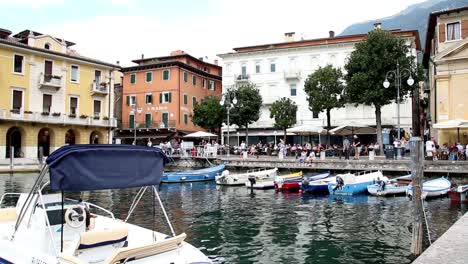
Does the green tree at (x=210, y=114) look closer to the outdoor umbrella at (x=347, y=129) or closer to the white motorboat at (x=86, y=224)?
the outdoor umbrella at (x=347, y=129)

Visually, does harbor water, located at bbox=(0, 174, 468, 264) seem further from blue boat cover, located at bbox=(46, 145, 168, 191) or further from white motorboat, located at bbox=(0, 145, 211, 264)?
blue boat cover, located at bbox=(46, 145, 168, 191)

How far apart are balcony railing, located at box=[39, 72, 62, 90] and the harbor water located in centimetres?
2245

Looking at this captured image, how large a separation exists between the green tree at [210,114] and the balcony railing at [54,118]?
426 inches

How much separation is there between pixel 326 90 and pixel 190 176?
55.2 feet

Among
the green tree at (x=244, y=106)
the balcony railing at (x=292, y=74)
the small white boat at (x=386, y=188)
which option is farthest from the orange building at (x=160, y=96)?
the small white boat at (x=386, y=188)

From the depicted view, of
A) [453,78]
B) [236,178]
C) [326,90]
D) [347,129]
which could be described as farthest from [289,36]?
[236,178]

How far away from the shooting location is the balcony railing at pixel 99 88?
5202cm

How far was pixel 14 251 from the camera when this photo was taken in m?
7.85

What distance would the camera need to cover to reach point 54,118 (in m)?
46.5

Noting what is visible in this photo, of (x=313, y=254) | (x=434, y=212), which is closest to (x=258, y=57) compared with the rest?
(x=434, y=212)

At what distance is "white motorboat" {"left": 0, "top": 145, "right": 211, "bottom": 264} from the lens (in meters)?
6.79

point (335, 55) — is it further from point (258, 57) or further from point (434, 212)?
point (434, 212)

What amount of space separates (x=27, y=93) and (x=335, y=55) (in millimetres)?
36048

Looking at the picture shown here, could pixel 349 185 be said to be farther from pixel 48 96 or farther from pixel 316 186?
pixel 48 96
